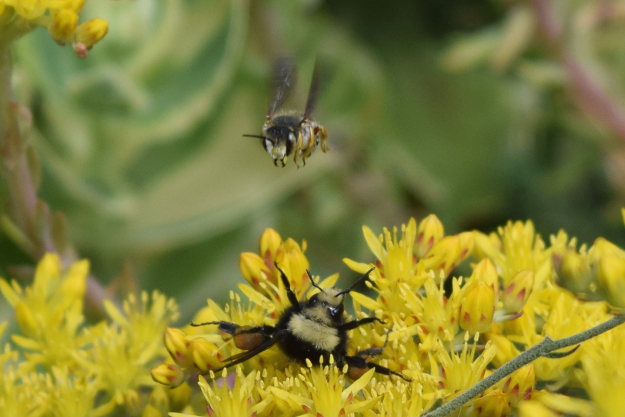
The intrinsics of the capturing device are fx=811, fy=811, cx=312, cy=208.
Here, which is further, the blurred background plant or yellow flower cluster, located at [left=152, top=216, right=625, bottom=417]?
the blurred background plant

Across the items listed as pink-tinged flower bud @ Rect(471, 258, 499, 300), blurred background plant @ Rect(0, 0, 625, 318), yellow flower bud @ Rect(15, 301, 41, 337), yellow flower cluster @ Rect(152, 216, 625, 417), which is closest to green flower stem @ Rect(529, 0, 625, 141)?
blurred background plant @ Rect(0, 0, 625, 318)

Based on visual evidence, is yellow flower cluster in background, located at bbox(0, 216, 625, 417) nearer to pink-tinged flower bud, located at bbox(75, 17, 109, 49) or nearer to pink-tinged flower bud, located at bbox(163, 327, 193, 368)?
pink-tinged flower bud, located at bbox(163, 327, 193, 368)

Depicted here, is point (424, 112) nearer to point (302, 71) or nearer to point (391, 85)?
point (391, 85)

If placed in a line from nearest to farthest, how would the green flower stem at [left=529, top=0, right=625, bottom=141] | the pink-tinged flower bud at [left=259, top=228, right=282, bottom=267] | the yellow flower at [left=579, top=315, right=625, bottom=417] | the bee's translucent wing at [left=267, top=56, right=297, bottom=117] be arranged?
the yellow flower at [left=579, top=315, right=625, bottom=417], the pink-tinged flower bud at [left=259, top=228, right=282, bottom=267], the bee's translucent wing at [left=267, top=56, right=297, bottom=117], the green flower stem at [left=529, top=0, right=625, bottom=141]

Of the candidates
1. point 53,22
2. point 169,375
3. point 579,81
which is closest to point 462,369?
point 169,375

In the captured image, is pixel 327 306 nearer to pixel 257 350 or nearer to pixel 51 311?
pixel 257 350

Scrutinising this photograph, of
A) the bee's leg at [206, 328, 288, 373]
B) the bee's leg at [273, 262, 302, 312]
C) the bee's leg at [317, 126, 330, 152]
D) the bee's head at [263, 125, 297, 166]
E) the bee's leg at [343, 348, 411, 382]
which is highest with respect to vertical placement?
the bee's leg at [317, 126, 330, 152]

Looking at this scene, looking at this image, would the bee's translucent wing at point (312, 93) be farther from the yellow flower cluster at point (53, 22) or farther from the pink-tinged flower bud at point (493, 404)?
the pink-tinged flower bud at point (493, 404)
